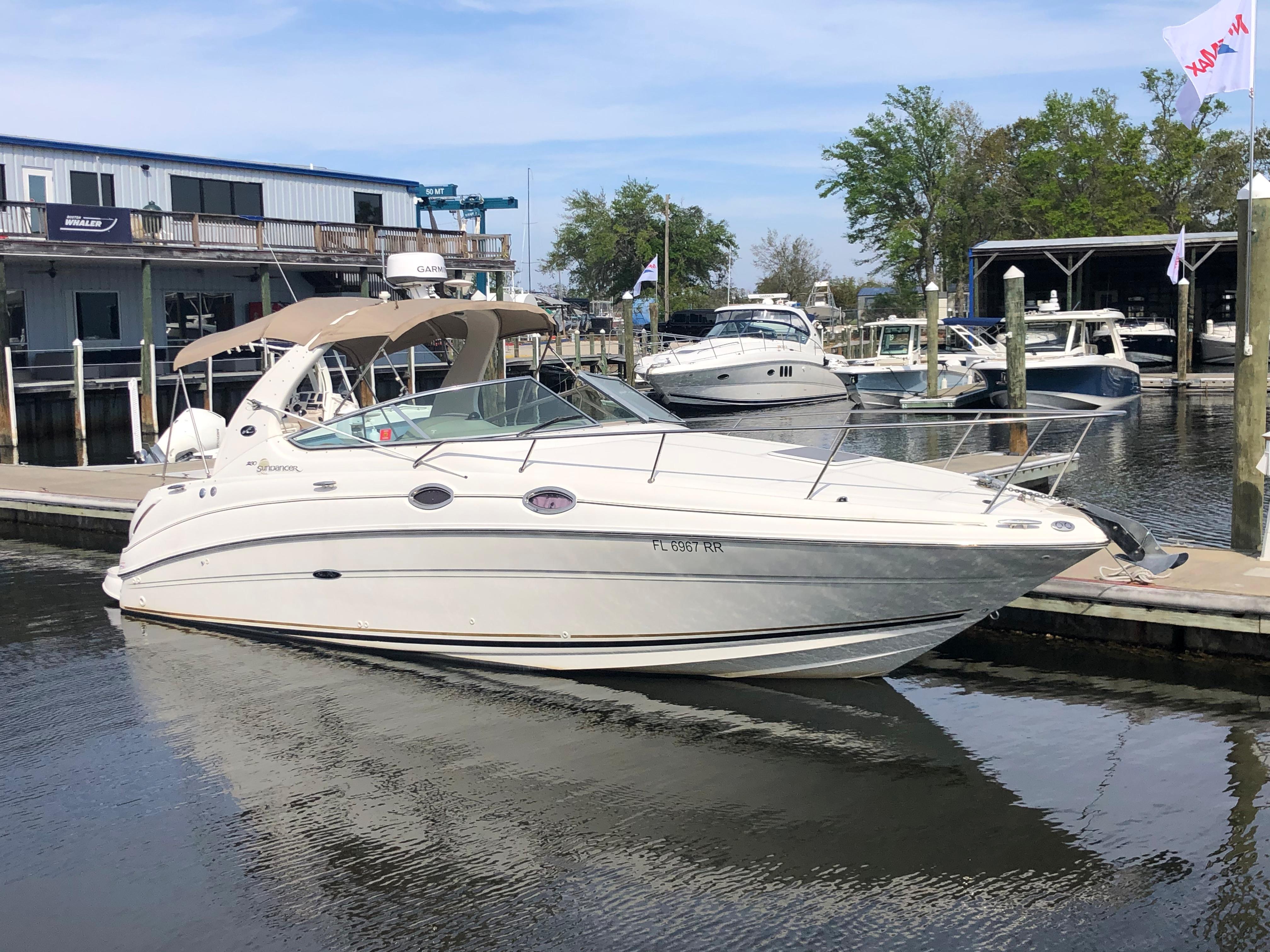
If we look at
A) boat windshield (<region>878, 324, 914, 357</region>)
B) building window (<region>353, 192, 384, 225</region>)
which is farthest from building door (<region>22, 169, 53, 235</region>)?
boat windshield (<region>878, 324, 914, 357</region>)

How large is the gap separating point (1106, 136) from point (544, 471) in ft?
164

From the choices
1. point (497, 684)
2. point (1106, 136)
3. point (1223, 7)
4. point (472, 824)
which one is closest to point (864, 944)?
point (472, 824)

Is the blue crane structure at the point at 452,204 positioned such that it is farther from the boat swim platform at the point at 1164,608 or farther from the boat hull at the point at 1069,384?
the boat swim platform at the point at 1164,608

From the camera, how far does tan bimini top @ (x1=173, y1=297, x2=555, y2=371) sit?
854cm

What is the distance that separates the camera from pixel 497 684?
7.65 meters

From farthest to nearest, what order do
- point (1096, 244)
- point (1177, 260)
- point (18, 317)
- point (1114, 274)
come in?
point (1114, 274) → point (1096, 244) → point (1177, 260) → point (18, 317)

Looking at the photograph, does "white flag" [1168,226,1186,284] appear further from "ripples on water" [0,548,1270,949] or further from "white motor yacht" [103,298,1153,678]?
"white motor yacht" [103,298,1153,678]

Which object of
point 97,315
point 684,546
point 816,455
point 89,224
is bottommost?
point 684,546

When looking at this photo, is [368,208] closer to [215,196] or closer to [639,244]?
[215,196]

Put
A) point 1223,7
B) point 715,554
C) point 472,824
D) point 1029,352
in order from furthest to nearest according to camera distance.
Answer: point 1029,352
point 1223,7
point 715,554
point 472,824

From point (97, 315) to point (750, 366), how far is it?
15.4 meters

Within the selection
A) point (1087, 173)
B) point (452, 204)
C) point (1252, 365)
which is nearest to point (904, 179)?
point (1087, 173)

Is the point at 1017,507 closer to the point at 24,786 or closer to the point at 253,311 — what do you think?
the point at 24,786

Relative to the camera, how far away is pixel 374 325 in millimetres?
8531
